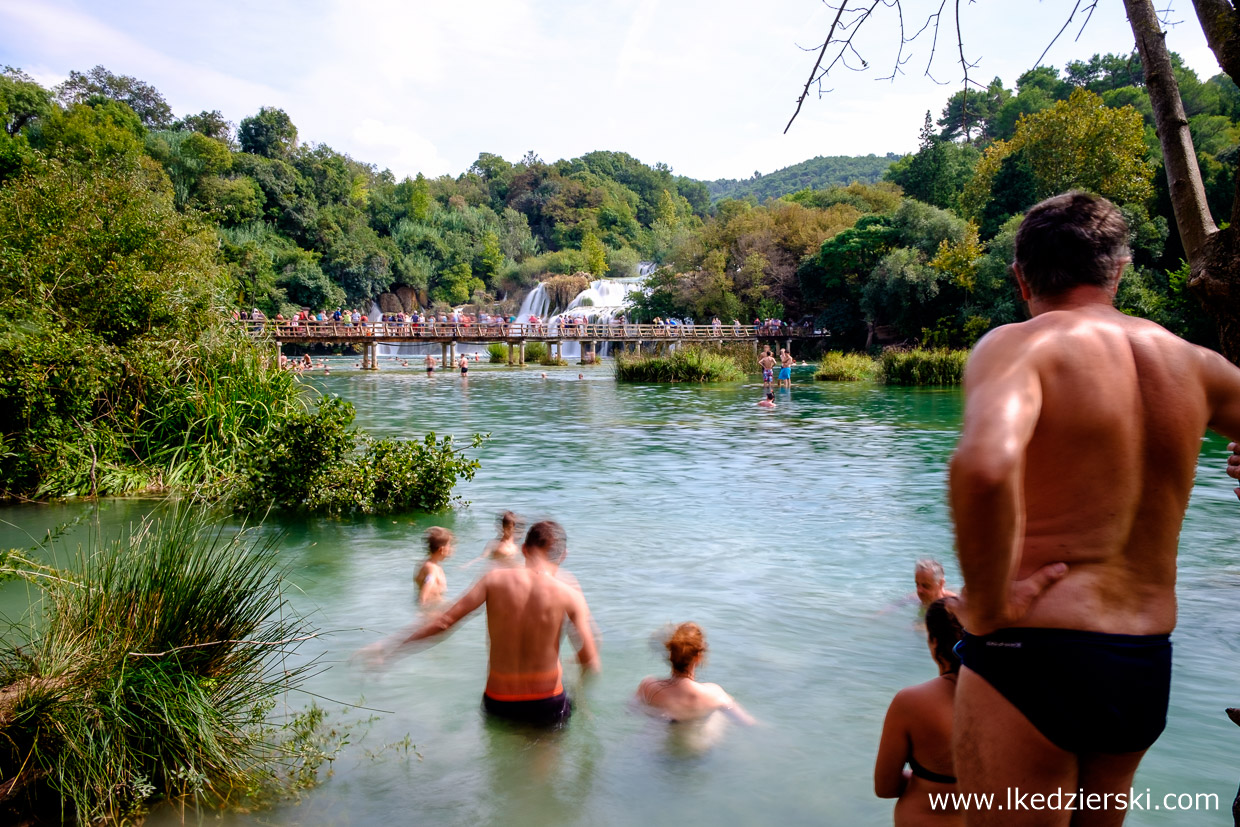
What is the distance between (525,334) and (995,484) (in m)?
53.8

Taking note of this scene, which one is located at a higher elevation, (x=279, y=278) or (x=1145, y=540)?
(x=279, y=278)

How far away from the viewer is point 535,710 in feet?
15.7

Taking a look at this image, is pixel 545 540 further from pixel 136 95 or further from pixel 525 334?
pixel 136 95

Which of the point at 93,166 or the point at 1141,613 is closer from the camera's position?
the point at 1141,613

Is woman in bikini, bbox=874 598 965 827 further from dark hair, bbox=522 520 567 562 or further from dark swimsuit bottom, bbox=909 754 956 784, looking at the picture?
dark hair, bbox=522 520 567 562

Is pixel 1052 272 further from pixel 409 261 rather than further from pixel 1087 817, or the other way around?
pixel 409 261

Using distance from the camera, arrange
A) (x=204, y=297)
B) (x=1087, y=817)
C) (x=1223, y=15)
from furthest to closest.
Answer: (x=204, y=297) → (x=1223, y=15) → (x=1087, y=817)

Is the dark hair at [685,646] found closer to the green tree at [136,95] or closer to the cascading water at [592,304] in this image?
the cascading water at [592,304]

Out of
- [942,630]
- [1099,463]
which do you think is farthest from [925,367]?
[1099,463]

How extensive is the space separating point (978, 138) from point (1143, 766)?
3814 inches

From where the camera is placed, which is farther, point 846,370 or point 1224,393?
point 846,370

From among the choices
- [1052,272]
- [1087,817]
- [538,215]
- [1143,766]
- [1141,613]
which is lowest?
[1143,766]

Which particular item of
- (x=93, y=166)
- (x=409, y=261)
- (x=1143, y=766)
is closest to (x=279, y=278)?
(x=409, y=261)

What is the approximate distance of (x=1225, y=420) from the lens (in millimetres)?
1879
